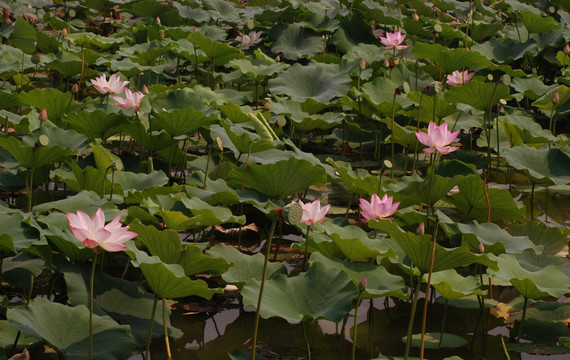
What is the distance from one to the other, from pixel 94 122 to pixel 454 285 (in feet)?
5.91

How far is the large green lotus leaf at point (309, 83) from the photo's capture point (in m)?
3.96

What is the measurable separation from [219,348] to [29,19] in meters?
4.43

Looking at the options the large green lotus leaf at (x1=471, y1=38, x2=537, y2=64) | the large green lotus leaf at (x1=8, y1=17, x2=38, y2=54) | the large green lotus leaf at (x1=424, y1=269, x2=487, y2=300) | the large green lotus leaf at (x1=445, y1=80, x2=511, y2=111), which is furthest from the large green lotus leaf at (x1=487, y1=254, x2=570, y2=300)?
the large green lotus leaf at (x1=8, y1=17, x2=38, y2=54)

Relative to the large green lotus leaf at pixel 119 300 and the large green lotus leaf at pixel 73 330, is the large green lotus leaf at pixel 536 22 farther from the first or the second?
the large green lotus leaf at pixel 73 330

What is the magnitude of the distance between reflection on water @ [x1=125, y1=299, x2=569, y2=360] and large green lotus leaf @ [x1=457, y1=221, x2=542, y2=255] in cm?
23

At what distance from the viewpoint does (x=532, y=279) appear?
2.20 metres

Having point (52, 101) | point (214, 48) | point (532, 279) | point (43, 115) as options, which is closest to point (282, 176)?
point (532, 279)

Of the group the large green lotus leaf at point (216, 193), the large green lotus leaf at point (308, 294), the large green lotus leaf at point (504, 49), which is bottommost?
the large green lotus leaf at point (504, 49)

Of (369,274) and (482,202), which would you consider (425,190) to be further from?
(369,274)

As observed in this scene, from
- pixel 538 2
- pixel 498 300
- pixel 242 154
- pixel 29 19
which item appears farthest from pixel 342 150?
pixel 538 2

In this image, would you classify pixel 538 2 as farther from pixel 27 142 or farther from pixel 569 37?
pixel 27 142

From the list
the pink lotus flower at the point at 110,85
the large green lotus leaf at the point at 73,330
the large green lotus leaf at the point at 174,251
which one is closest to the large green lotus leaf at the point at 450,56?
the pink lotus flower at the point at 110,85

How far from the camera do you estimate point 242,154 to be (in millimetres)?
3232

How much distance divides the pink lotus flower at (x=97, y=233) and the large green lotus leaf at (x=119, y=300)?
1.07 feet
